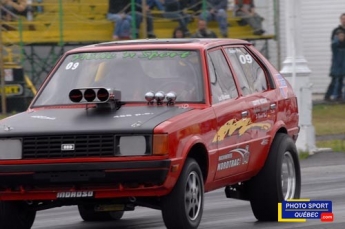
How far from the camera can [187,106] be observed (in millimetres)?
8797

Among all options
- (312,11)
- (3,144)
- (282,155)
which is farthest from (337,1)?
(3,144)

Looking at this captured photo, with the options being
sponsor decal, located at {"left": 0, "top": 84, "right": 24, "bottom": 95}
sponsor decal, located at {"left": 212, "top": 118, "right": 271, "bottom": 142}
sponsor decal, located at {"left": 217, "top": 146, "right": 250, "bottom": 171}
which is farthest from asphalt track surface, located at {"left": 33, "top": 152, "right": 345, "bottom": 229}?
sponsor decal, located at {"left": 0, "top": 84, "right": 24, "bottom": 95}

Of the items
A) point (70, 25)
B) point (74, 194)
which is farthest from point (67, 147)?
point (70, 25)

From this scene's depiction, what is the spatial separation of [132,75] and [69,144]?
1.24 m

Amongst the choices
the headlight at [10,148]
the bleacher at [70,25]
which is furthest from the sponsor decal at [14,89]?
the headlight at [10,148]

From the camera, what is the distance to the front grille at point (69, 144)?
8.06 m

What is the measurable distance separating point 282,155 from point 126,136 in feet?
7.11

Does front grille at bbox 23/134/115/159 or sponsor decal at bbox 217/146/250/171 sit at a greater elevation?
front grille at bbox 23/134/115/159

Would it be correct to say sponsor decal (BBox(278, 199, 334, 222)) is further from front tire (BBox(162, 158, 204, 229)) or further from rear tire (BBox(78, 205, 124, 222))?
rear tire (BBox(78, 205, 124, 222))

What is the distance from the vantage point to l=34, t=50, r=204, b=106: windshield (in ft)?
29.6

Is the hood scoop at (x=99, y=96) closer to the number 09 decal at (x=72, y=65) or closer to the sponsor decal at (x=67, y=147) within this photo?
the sponsor decal at (x=67, y=147)

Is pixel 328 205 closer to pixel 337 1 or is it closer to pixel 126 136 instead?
pixel 126 136

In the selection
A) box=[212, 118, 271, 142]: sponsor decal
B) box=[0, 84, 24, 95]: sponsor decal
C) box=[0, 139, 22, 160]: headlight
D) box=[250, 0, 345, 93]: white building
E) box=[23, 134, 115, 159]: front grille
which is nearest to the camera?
box=[23, 134, 115, 159]: front grille

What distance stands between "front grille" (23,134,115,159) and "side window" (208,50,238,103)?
131cm
